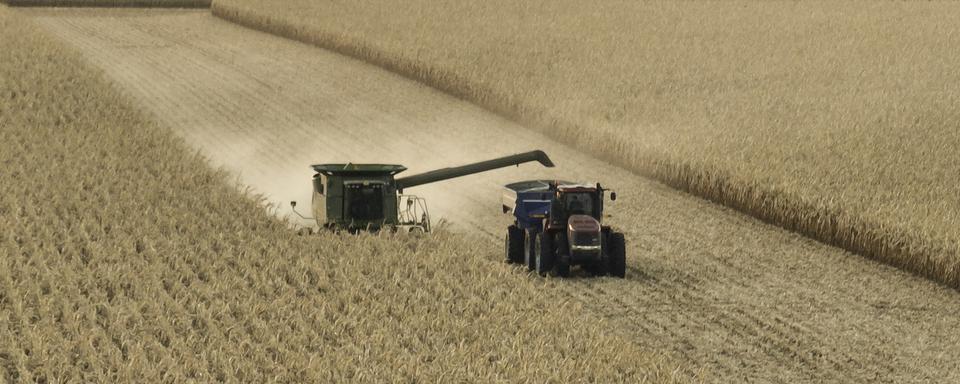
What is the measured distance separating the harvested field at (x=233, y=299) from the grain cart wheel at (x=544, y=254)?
34cm

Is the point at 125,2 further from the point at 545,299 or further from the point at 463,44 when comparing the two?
the point at 545,299

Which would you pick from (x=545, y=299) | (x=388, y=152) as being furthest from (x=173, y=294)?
(x=388, y=152)

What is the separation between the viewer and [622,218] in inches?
859

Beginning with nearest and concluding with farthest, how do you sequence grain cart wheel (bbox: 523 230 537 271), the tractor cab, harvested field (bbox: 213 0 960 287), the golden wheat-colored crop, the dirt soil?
the dirt soil < the tractor cab < grain cart wheel (bbox: 523 230 537 271) < harvested field (bbox: 213 0 960 287) < the golden wheat-colored crop

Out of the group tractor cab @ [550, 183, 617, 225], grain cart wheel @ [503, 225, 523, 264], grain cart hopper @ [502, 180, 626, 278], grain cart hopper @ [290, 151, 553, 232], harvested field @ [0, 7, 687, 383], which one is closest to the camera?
harvested field @ [0, 7, 687, 383]

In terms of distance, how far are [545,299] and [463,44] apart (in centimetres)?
2330

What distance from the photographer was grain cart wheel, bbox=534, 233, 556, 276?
17250 millimetres

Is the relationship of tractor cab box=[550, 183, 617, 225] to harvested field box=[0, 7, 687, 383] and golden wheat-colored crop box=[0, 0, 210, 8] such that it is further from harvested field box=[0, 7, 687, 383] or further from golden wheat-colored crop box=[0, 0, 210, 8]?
golden wheat-colored crop box=[0, 0, 210, 8]

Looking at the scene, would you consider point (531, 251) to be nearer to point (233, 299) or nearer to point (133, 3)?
point (233, 299)

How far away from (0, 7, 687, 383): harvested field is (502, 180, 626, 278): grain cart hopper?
1.67ft

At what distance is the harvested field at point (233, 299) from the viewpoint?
1191 centimetres

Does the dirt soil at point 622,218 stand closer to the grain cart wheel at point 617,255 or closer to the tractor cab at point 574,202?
the grain cart wheel at point 617,255

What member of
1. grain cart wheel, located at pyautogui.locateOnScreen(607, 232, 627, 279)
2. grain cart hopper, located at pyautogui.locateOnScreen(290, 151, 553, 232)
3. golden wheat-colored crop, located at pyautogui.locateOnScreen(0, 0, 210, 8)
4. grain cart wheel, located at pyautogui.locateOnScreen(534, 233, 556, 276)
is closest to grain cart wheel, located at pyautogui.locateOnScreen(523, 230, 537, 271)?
grain cart wheel, located at pyautogui.locateOnScreen(534, 233, 556, 276)

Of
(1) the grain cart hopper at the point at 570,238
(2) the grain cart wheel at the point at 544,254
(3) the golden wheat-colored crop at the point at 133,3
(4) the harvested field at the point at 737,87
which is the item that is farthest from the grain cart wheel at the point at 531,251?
(3) the golden wheat-colored crop at the point at 133,3
